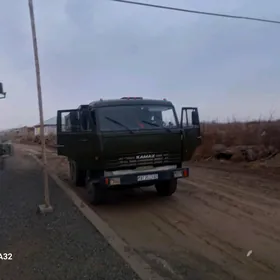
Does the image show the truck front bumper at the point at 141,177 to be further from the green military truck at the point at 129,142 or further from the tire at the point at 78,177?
the tire at the point at 78,177

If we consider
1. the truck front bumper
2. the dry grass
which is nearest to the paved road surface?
the truck front bumper

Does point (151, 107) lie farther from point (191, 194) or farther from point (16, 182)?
point (16, 182)

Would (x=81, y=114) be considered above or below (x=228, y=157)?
above

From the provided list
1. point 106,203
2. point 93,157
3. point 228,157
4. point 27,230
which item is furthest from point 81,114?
point 228,157

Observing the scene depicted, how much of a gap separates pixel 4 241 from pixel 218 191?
6267 mm

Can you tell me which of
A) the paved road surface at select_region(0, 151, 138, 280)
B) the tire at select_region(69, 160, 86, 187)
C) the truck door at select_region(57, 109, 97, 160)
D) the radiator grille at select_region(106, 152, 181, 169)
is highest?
the truck door at select_region(57, 109, 97, 160)

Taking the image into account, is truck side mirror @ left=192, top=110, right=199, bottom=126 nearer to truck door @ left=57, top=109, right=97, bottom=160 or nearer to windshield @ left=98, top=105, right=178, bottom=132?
windshield @ left=98, top=105, right=178, bottom=132

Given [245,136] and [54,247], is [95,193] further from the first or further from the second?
[245,136]

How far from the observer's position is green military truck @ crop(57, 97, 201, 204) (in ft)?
26.9

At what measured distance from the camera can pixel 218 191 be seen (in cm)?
1036

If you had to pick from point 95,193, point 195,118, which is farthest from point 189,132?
point 95,193

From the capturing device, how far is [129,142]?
818 cm

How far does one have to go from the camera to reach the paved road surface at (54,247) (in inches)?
177

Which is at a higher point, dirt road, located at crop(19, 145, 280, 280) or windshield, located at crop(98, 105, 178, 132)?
windshield, located at crop(98, 105, 178, 132)
